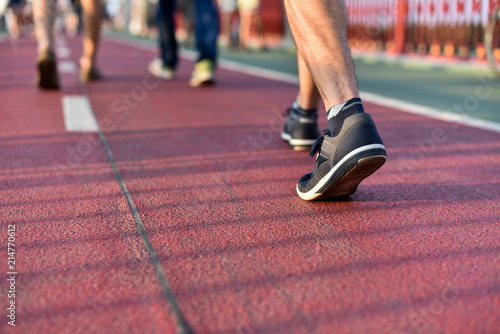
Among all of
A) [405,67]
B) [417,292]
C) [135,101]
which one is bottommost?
[405,67]

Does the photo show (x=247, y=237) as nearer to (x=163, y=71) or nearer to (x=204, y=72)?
(x=204, y=72)

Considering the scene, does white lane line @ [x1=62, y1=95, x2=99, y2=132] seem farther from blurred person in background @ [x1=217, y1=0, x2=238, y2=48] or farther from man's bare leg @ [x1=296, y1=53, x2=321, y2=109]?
blurred person in background @ [x1=217, y1=0, x2=238, y2=48]

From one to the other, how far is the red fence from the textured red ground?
6.10 metres

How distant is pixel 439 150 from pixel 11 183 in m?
1.93

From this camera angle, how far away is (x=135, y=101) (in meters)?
4.39

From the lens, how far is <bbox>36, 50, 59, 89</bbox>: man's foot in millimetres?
4660

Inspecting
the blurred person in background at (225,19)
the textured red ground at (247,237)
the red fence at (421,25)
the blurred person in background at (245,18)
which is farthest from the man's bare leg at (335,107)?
the blurred person in background at (225,19)

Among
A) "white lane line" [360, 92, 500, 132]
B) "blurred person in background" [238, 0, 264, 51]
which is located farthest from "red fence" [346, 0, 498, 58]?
"white lane line" [360, 92, 500, 132]

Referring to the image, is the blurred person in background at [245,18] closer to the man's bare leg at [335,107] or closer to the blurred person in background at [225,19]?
the blurred person in background at [225,19]

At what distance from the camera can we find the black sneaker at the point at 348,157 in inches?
67.9

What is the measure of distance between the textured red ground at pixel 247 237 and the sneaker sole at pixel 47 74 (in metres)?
1.71

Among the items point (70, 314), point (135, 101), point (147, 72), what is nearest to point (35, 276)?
point (70, 314)

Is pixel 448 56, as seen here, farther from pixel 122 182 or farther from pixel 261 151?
pixel 122 182

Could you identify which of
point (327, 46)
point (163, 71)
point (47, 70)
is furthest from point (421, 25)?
point (327, 46)
